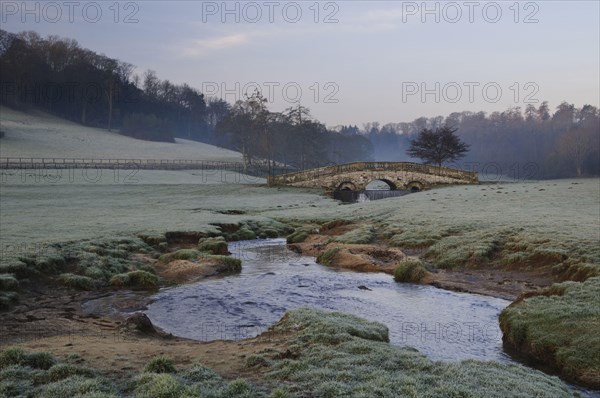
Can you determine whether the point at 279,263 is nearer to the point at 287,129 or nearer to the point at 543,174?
the point at 287,129

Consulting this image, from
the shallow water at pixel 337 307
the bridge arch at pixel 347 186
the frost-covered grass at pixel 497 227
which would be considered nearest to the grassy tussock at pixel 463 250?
the frost-covered grass at pixel 497 227

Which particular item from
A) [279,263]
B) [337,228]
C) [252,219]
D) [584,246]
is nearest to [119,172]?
[252,219]

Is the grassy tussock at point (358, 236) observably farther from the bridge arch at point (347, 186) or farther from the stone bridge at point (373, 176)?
the bridge arch at point (347, 186)

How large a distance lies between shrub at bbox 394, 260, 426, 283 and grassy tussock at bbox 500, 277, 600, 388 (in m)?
5.80

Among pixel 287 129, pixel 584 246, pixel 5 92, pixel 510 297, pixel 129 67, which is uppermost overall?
pixel 129 67

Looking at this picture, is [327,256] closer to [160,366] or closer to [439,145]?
[160,366]

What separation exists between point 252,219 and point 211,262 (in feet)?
52.4

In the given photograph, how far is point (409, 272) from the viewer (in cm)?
2142

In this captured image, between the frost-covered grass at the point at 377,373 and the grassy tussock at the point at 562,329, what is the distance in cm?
120

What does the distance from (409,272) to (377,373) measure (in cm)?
1234

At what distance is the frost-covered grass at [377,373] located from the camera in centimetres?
887

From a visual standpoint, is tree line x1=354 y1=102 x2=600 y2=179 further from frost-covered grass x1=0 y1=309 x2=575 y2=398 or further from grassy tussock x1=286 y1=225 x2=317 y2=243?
frost-covered grass x1=0 y1=309 x2=575 y2=398

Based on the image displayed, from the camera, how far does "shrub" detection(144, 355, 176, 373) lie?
9.80 m

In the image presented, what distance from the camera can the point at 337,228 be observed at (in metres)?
35.8
